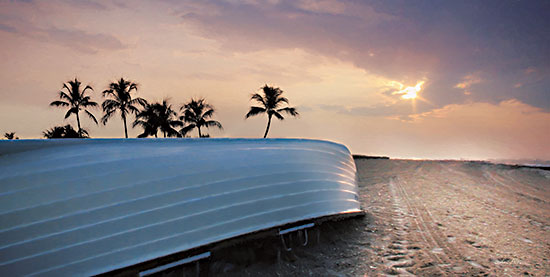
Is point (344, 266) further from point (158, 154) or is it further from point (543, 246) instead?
point (543, 246)

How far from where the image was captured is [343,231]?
15.8ft

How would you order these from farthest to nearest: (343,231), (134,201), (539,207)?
(539,207) < (343,231) < (134,201)

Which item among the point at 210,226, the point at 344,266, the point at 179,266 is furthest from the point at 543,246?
the point at 179,266

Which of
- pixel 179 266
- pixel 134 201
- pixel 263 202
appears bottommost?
pixel 179 266

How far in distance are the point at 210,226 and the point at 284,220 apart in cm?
115

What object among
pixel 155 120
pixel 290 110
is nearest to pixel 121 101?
pixel 155 120

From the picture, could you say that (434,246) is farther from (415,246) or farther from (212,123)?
(212,123)

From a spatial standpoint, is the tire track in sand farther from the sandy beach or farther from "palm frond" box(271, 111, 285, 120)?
"palm frond" box(271, 111, 285, 120)

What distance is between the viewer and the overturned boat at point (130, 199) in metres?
2.66

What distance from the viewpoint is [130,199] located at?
2965 mm

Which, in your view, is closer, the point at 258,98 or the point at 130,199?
the point at 130,199

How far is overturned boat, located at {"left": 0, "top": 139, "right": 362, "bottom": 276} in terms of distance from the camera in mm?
2664

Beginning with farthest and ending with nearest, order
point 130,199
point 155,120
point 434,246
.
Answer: point 155,120 → point 434,246 → point 130,199

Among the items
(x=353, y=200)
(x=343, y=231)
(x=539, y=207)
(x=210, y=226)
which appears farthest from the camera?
(x=539, y=207)
